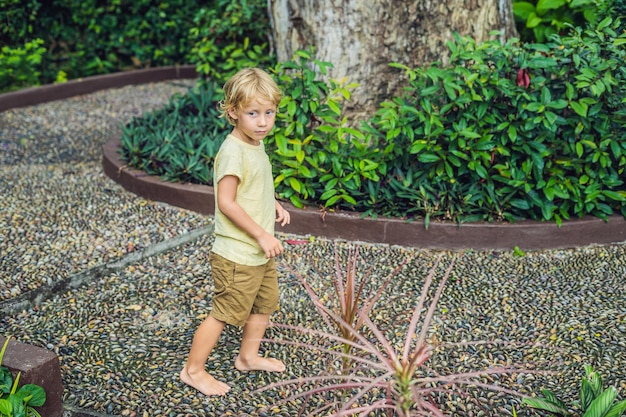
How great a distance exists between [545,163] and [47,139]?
4.44 m

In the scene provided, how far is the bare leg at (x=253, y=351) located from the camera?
2906 mm

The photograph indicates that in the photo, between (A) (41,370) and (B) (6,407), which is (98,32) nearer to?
(A) (41,370)

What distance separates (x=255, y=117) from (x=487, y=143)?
80.8 inches

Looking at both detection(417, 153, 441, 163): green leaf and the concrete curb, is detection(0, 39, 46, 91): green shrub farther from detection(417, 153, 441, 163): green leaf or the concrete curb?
the concrete curb

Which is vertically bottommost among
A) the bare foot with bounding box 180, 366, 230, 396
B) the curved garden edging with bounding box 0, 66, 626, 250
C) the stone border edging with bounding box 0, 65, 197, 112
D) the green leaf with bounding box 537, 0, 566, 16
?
the stone border edging with bounding box 0, 65, 197, 112

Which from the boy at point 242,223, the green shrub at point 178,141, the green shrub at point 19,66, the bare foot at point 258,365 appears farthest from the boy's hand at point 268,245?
the green shrub at point 19,66

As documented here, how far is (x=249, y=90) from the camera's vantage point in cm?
252

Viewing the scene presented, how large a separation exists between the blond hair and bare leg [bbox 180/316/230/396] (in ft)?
2.76

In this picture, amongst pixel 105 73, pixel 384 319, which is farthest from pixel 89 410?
pixel 105 73

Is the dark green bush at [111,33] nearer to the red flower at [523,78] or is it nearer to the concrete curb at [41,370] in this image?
the red flower at [523,78]

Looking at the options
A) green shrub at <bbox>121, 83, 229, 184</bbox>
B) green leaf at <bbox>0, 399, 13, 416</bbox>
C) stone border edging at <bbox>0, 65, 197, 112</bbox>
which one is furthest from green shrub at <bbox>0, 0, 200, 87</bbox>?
green leaf at <bbox>0, 399, 13, 416</bbox>

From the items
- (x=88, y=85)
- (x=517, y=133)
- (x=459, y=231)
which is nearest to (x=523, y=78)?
(x=517, y=133)

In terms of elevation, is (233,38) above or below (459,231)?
above

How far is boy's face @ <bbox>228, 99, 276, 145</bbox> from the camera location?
8.36ft
